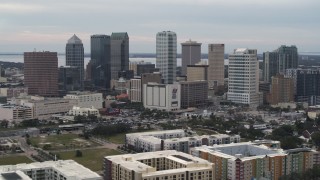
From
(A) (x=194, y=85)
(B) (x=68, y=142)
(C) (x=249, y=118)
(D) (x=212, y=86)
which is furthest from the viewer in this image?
(D) (x=212, y=86)

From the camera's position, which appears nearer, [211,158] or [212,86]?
[211,158]

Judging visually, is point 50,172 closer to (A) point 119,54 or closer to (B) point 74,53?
(A) point 119,54

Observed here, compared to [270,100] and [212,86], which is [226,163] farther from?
[212,86]

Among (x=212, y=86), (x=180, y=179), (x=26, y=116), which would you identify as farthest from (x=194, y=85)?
(x=180, y=179)

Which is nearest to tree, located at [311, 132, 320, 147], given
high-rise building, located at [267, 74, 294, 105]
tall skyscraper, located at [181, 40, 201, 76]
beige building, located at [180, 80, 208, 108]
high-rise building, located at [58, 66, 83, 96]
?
→ beige building, located at [180, 80, 208, 108]

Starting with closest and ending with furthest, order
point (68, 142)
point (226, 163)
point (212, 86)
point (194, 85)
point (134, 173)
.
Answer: point (134, 173), point (226, 163), point (68, 142), point (194, 85), point (212, 86)
